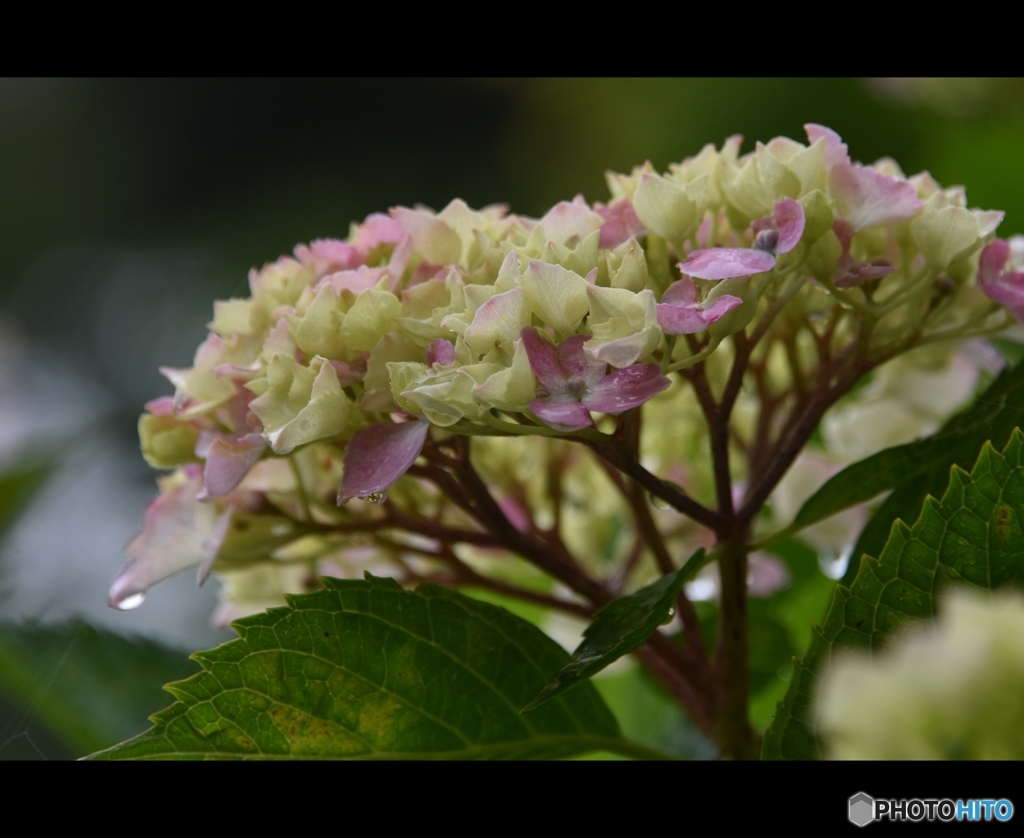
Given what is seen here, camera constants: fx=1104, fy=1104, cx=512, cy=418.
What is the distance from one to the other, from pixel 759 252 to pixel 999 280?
125 mm

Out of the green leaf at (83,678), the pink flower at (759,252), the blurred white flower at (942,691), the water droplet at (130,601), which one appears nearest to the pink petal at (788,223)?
the pink flower at (759,252)

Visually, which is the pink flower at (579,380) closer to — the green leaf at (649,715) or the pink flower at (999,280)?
the pink flower at (999,280)

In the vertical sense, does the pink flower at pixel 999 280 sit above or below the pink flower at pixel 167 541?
above

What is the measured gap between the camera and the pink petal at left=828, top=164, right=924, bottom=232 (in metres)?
0.44

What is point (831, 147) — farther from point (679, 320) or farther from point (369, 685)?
point (369, 685)

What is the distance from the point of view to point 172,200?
322 cm

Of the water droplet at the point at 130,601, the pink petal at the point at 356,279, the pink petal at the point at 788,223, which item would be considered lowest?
the water droplet at the point at 130,601

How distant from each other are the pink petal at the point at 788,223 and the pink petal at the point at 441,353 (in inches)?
5.0

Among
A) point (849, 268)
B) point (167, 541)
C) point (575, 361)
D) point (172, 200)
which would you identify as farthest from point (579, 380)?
point (172, 200)

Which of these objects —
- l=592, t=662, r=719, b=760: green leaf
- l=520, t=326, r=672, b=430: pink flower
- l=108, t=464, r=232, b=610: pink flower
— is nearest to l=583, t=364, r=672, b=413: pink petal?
l=520, t=326, r=672, b=430: pink flower

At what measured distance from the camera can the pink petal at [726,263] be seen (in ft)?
1.30
